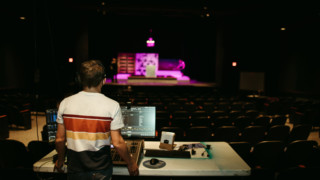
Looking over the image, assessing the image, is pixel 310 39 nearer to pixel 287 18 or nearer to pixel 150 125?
pixel 287 18

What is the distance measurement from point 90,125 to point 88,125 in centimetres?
2

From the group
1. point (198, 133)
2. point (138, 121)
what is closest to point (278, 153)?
point (198, 133)

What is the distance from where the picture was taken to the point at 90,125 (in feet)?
5.27

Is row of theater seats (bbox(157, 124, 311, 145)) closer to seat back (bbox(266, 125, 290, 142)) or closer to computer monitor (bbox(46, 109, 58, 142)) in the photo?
seat back (bbox(266, 125, 290, 142))

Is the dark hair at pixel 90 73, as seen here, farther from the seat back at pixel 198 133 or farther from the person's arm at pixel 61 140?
the seat back at pixel 198 133

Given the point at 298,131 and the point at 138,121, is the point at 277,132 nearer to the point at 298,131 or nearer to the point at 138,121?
the point at 298,131

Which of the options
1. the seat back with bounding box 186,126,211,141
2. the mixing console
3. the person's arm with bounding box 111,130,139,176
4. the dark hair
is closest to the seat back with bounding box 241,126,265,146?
the seat back with bounding box 186,126,211,141

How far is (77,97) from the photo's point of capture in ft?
5.42

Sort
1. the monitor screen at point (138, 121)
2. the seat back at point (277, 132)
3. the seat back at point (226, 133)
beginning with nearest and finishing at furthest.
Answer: the monitor screen at point (138, 121) < the seat back at point (226, 133) < the seat back at point (277, 132)

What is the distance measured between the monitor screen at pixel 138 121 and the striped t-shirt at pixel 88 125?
84 centimetres

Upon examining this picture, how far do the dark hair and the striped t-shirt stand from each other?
0.09 m

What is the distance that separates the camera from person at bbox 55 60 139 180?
1.61 metres

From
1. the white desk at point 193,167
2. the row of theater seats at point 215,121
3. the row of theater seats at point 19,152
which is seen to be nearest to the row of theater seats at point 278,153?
the white desk at point 193,167

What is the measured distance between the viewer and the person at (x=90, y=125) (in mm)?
1606
